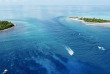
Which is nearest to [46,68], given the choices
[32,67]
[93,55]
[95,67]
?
[32,67]

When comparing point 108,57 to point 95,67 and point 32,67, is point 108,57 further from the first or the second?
point 32,67

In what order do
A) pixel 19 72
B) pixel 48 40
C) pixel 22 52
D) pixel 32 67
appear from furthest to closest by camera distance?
pixel 48 40 → pixel 22 52 → pixel 32 67 → pixel 19 72

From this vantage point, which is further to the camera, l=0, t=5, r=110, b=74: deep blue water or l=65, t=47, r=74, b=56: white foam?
l=65, t=47, r=74, b=56: white foam

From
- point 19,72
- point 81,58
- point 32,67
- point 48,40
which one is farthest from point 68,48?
point 19,72

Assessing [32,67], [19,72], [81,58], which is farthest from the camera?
[81,58]

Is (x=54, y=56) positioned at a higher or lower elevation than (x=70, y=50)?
lower

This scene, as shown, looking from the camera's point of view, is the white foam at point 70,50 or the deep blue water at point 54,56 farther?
the white foam at point 70,50

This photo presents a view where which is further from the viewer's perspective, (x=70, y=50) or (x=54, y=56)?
(x=70, y=50)

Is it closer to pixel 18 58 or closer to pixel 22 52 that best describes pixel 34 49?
pixel 22 52

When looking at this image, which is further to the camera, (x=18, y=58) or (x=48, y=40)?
(x=48, y=40)
